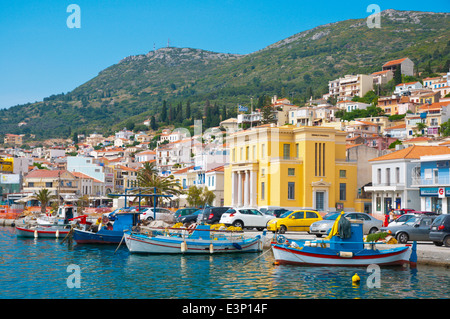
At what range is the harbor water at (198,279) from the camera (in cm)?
1948

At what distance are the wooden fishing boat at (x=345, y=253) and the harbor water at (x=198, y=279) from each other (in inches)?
17.2

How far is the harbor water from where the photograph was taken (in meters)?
19.5

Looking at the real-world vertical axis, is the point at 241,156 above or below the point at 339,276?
above

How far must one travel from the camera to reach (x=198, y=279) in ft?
75.1

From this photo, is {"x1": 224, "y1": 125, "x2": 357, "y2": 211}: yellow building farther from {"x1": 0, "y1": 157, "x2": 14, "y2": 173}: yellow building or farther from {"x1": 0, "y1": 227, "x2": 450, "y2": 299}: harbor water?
{"x1": 0, "y1": 157, "x2": 14, "y2": 173}: yellow building

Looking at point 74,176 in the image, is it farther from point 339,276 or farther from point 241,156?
point 339,276

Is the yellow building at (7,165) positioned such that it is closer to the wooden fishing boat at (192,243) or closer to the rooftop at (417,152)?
the rooftop at (417,152)

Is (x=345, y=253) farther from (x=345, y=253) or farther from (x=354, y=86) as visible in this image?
(x=354, y=86)

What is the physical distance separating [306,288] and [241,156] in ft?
169

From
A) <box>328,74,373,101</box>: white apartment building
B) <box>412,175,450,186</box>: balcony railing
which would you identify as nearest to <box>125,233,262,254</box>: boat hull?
<box>412,175,450,186</box>: balcony railing

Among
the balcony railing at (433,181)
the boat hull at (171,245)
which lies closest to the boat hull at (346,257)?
the boat hull at (171,245)

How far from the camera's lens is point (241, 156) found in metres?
71.5

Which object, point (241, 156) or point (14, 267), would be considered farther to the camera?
point (241, 156)
